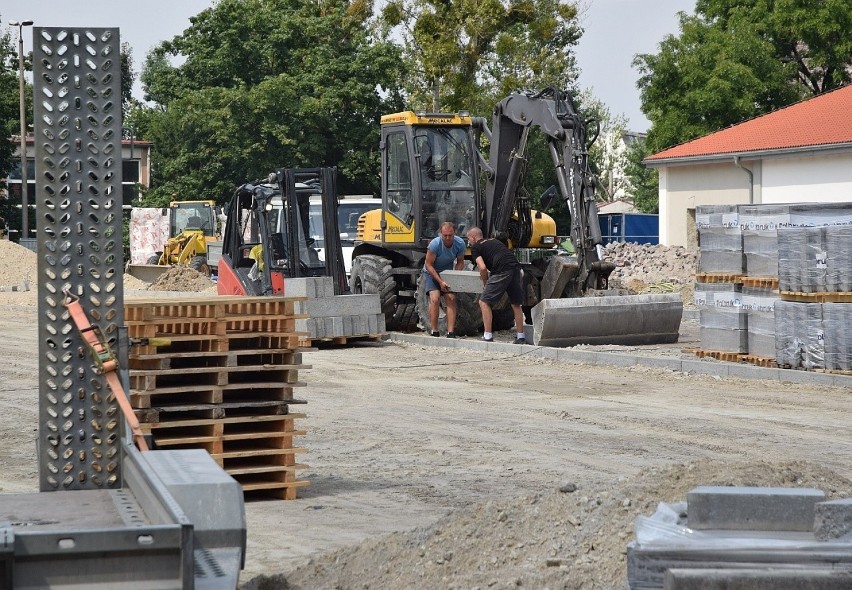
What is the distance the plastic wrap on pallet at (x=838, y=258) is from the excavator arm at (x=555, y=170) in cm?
460

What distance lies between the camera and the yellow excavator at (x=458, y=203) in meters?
20.0

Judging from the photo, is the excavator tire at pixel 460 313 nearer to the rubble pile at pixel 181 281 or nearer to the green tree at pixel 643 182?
the rubble pile at pixel 181 281

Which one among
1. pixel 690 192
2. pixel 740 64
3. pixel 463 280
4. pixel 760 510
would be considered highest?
pixel 740 64

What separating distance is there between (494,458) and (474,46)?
3130 cm

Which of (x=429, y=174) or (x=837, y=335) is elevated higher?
(x=429, y=174)

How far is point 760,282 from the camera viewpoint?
15766 millimetres

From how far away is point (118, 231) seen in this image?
5.62m

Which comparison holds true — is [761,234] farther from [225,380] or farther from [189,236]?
[189,236]

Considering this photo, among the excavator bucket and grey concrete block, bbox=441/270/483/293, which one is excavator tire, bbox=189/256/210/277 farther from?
the excavator bucket

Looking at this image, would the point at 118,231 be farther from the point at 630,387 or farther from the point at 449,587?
the point at 630,387

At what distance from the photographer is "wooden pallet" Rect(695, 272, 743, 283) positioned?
16212 millimetres

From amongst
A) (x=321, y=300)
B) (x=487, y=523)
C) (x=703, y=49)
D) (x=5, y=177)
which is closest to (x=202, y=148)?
(x=5, y=177)

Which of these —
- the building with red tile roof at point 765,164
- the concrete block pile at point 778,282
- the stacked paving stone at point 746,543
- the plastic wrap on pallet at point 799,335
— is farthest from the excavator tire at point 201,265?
the stacked paving stone at point 746,543

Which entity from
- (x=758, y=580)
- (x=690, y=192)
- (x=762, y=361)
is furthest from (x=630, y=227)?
(x=758, y=580)
